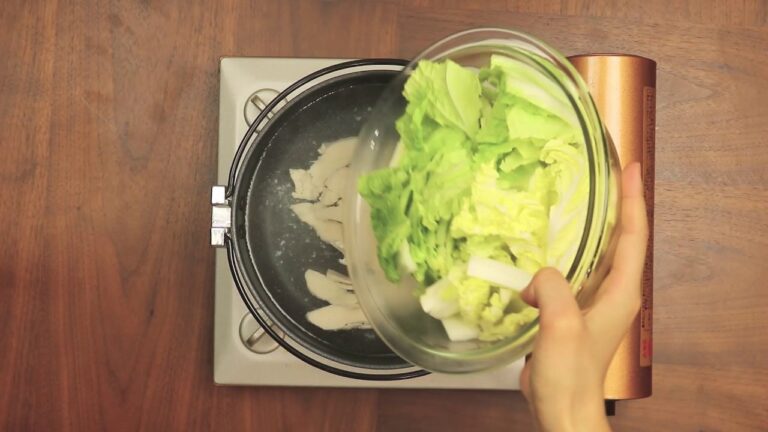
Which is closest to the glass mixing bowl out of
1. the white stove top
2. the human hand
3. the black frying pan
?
the human hand

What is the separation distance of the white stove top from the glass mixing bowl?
0.23m

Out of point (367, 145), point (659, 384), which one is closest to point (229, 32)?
point (367, 145)

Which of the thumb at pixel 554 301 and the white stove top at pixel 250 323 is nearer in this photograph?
the thumb at pixel 554 301

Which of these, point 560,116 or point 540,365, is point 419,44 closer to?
point 560,116

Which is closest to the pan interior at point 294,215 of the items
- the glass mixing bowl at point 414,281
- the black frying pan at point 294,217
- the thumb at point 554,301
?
the black frying pan at point 294,217

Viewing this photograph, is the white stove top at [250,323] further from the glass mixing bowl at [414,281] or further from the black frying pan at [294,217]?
the glass mixing bowl at [414,281]

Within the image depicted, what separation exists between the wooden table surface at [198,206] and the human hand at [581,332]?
288 mm

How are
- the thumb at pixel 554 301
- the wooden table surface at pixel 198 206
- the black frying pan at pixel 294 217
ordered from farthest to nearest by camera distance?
the wooden table surface at pixel 198 206
the black frying pan at pixel 294 217
the thumb at pixel 554 301

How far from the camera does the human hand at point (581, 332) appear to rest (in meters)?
0.48

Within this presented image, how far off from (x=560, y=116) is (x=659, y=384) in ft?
1.47

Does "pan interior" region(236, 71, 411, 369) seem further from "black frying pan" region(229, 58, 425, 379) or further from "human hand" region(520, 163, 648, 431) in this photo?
"human hand" region(520, 163, 648, 431)

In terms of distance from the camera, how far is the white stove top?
31.1 inches

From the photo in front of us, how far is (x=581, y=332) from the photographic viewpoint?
1.60 ft

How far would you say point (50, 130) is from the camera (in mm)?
845
